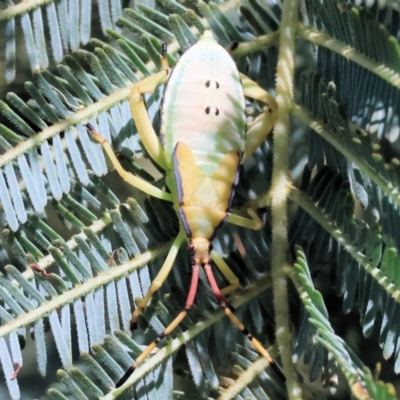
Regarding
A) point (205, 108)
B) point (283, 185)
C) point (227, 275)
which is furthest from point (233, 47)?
point (227, 275)

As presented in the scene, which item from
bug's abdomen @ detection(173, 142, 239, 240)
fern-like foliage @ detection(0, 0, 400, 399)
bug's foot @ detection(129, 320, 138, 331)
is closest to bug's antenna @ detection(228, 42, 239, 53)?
fern-like foliage @ detection(0, 0, 400, 399)

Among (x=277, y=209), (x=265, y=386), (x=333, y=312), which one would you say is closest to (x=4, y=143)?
(x=277, y=209)

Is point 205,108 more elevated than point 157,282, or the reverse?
point 205,108

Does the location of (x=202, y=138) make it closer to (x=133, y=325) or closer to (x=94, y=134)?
(x=94, y=134)

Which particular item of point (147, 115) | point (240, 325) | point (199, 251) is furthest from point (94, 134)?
point (240, 325)

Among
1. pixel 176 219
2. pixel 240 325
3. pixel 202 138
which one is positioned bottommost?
pixel 240 325

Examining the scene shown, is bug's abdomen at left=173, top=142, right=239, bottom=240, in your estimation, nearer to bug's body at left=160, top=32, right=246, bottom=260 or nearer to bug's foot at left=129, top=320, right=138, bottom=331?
bug's body at left=160, top=32, right=246, bottom=260

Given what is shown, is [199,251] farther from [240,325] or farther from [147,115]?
[147,115]
